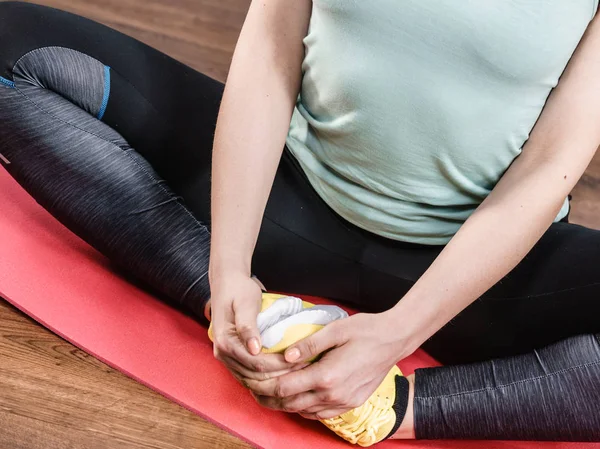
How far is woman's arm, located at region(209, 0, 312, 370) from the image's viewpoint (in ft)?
2.71

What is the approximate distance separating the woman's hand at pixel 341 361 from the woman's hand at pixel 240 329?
0.02 meters

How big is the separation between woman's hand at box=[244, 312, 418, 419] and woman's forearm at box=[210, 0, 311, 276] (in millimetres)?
157

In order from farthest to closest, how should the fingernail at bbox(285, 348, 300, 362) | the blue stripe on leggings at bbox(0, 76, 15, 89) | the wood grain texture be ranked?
1. the blue stripe on leggings at bbox(0, 76, 15, 89)
2. the wood grain texture
3. the fingernail at bbox(285, 348, 300, 362)

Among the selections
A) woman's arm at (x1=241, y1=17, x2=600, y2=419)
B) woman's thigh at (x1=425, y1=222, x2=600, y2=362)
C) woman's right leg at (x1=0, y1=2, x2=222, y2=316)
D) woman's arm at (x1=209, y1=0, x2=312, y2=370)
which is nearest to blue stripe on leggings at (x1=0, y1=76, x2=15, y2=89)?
woman's right leg at (x1=0, y1=2, x2=222, y2=316)

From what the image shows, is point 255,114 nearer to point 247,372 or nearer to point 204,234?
point 204,234

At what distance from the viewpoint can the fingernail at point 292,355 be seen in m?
0.73

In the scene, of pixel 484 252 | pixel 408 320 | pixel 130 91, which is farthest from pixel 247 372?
pixel 130 91

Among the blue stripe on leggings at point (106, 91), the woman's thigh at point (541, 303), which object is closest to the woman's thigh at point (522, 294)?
the woman's thigh at point (541, 303)

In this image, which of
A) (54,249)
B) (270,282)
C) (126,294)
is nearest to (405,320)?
(270,282)

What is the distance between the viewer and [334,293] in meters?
1.00

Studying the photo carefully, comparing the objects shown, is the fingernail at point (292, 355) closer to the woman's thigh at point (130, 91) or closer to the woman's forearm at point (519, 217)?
the woman's forearm at point (519, 217)

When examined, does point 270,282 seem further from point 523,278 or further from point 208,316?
point 523,278

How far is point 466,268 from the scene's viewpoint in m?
0.76

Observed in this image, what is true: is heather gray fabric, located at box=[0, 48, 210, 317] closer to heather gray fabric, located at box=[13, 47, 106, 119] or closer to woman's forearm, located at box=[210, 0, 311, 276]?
heather gray fabric, located at box=[13, 47, 106, 119]
